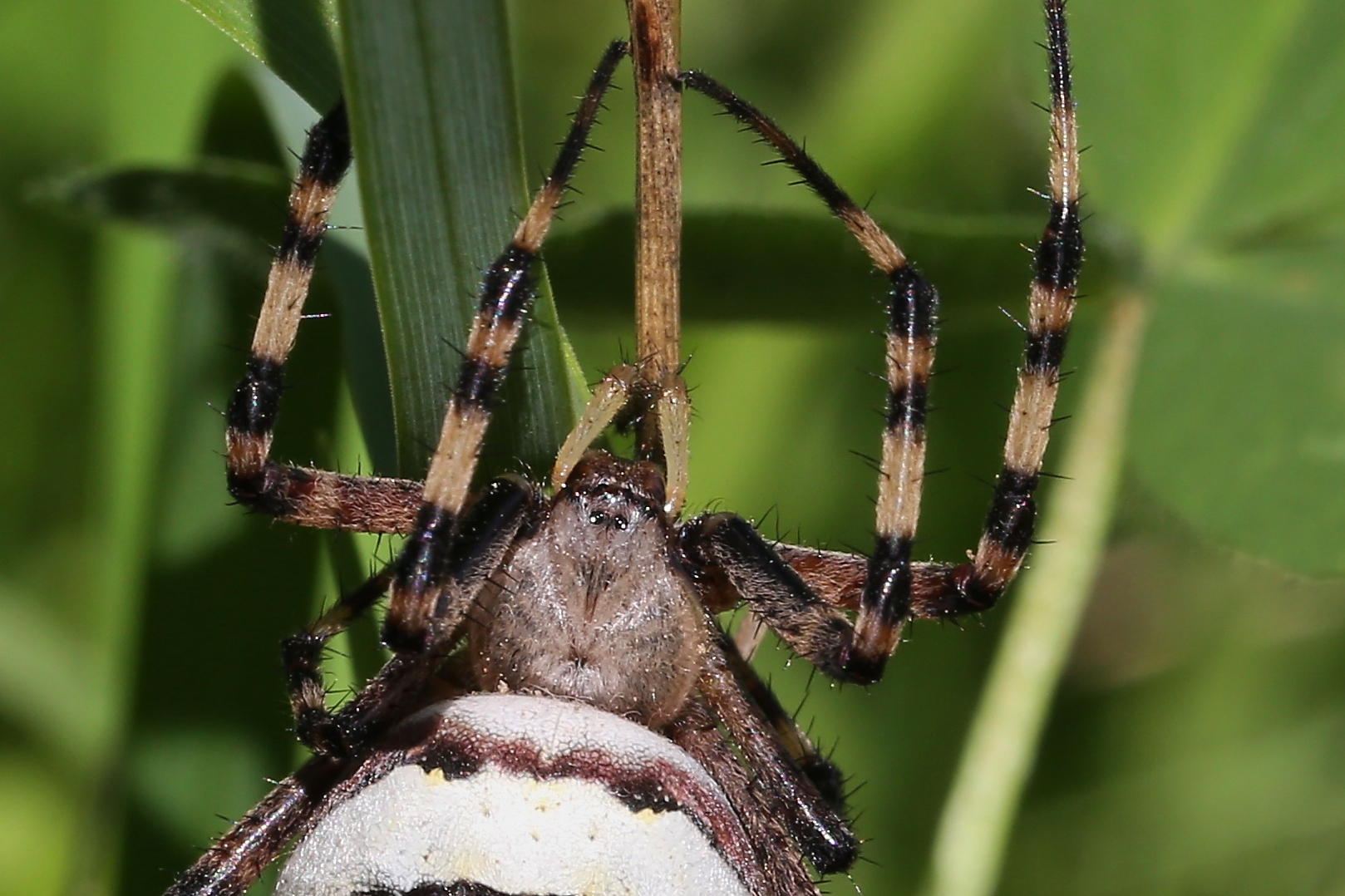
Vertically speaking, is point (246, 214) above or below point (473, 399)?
above

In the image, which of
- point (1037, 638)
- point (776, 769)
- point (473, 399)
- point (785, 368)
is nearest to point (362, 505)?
point (473, 399)

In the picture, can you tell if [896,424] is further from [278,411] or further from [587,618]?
[278,411]

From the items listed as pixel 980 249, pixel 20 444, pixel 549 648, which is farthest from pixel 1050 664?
pixel 20 444

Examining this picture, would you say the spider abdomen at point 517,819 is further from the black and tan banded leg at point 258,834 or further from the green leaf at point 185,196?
the green leaf at point 185,196

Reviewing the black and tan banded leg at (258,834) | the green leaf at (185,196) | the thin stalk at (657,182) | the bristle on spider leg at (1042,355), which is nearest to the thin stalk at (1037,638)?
the bristle on spider leg at (1042,355)

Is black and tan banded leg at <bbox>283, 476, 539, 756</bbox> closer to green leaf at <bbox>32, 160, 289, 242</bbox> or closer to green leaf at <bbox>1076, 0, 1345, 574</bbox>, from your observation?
green leaf at <bbox>32, 160, 289, 242</bbox>

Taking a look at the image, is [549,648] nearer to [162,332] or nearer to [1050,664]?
[1050,664]
